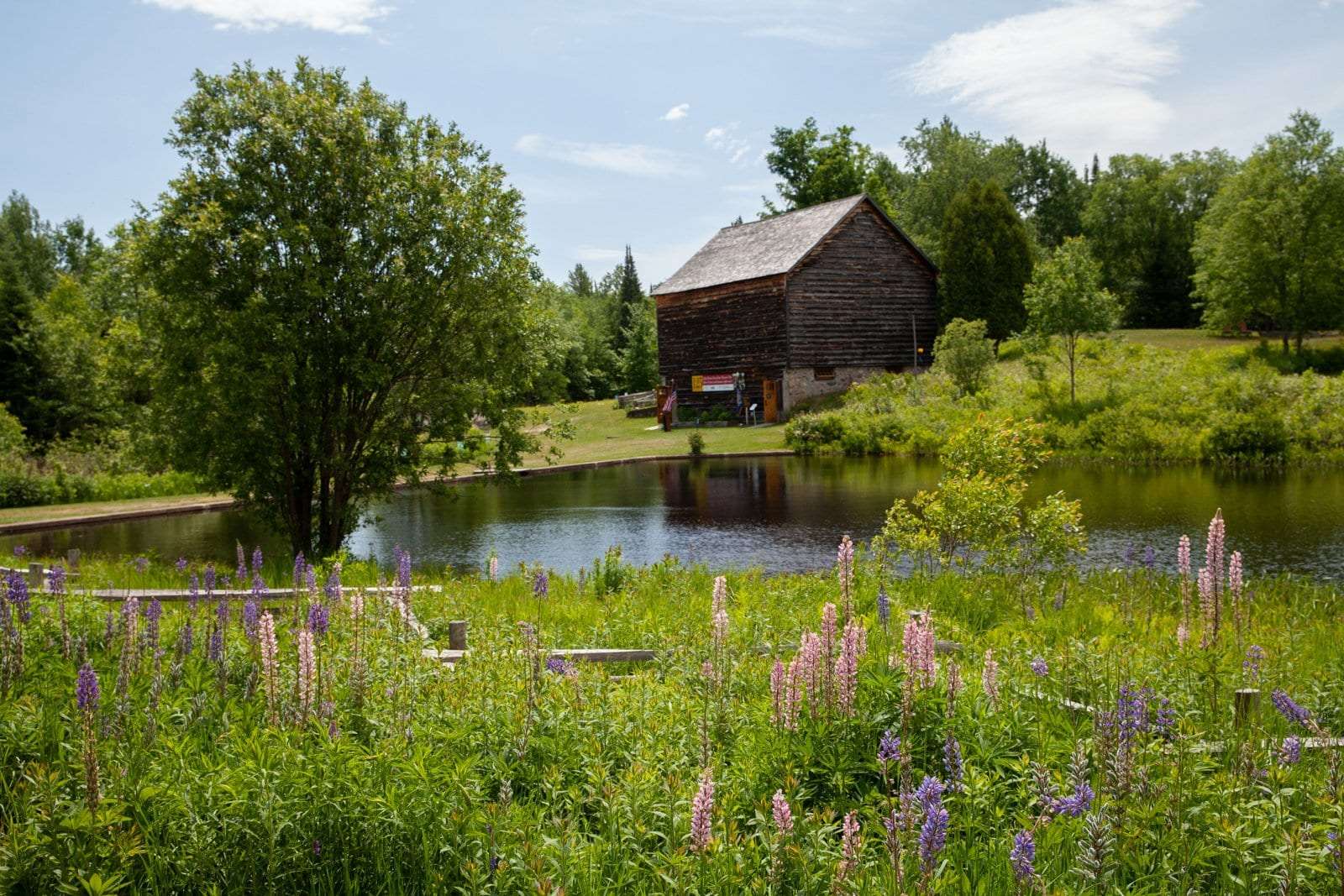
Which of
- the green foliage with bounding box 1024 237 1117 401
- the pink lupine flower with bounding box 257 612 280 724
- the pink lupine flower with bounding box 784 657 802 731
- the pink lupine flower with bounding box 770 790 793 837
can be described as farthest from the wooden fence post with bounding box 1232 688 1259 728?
the green foliage with bounding box 1024 237 1117 401

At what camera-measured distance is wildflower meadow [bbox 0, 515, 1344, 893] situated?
12.7 feet

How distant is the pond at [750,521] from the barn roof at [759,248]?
17.5 meters

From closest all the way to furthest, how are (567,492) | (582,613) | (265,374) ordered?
(582,613) < (265,374) < (567,492)

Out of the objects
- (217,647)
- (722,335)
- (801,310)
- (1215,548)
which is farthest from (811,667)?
(722,335)

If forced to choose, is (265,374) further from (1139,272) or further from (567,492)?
(1139,272)

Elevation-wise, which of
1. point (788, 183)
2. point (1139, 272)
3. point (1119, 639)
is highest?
point (788, 183)

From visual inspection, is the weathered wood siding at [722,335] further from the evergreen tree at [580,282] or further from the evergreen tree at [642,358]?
the evergreen tree at [580,282]

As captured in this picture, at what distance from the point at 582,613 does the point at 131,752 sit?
536 centimetres

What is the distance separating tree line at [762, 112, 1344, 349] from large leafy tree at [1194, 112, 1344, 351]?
0.19 ft

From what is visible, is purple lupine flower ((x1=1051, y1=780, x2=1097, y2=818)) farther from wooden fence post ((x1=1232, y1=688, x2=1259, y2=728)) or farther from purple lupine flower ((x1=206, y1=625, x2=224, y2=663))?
purple lupine flower ((x1=206, y1=625, x2=224, y2=663))

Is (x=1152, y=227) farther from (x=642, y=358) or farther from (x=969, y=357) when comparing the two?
(x=969, y=357)

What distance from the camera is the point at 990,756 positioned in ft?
15.6

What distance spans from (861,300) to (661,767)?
45.0 metres

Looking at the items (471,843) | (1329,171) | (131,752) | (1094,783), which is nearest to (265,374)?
(131,752)
